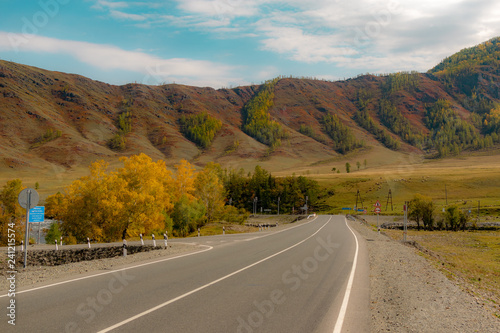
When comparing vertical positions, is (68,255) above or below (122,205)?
below

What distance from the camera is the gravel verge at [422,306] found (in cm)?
805

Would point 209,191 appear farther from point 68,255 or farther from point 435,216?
point 68,255

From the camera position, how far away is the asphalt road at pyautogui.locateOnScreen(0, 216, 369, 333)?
7.79 metres

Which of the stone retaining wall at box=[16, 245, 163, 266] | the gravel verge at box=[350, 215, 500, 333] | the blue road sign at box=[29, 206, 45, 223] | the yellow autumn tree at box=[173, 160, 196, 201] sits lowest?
the stone retaining wall at box=[16, 245, 163, 266]

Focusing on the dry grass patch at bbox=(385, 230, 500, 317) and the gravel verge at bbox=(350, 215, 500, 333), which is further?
the dry grass patch at bbox=(385, 230, 500, 317)

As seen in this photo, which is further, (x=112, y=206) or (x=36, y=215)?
(x=112, y=206)

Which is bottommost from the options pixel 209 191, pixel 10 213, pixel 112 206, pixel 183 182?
pixel 10 213

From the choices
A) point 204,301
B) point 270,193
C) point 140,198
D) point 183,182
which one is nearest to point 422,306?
point 204,301

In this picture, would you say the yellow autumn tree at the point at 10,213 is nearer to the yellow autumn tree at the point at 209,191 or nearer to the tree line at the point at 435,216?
the yellow autumn tree at the point at 209,191

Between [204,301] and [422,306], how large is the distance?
5.63 metres

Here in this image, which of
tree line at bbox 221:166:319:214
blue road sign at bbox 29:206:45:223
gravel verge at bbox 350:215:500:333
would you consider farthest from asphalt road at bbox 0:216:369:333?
tree line at bbox 221:166:319:214

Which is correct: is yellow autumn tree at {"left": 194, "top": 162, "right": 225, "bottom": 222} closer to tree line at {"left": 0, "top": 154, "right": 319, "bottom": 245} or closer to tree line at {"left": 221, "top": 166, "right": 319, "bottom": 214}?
tree line at {"left": 0, "top": 154, "right": 319, "bottom": 245}

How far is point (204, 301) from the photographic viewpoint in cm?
970

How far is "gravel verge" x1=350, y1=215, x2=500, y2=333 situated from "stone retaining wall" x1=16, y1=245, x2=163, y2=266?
59.8 ft
